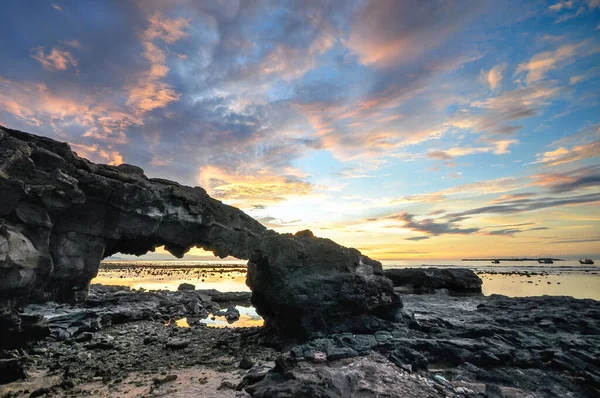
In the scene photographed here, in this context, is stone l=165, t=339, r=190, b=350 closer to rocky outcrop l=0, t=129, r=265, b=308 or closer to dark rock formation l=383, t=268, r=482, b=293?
rocky outcrop l=0, t=129, r=265, b=308

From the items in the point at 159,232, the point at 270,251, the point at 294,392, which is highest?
the point at 159,232

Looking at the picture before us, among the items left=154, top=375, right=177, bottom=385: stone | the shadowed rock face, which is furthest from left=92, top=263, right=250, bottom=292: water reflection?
left=154, top=375, right=177, bottom=385: stone

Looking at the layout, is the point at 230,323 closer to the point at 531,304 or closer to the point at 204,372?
the point at 204,372

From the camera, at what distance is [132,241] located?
1978 centimetres

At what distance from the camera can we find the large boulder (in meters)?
16.9

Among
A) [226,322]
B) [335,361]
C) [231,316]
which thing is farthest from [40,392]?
[231,316]

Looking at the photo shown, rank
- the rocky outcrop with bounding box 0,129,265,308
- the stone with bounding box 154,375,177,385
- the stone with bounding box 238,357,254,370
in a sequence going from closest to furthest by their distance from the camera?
the stone with bounding box 154,375,177,385
the rocky outcrop with bounding box 0,129,265,308
the stone with bounding box 238,357,254,370

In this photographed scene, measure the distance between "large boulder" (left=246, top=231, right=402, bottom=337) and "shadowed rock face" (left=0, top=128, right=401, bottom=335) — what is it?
0.19ft

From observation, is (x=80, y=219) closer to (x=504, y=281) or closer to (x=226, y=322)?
(x=226, y=322)

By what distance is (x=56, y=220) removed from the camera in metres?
15.1

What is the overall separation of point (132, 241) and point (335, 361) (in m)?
15.5

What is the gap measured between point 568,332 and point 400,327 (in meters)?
8.18

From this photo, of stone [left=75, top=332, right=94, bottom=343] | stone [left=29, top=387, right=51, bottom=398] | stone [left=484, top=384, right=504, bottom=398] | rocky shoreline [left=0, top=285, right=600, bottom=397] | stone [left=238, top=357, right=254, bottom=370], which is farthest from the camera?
stone [left=75, top=332, right=94, bottom=343]

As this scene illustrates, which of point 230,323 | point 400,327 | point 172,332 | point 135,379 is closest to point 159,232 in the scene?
point 172,332
